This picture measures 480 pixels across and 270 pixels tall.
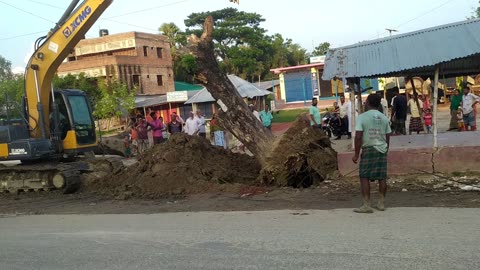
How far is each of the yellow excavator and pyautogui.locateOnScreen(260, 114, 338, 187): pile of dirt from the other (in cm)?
497

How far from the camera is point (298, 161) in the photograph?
1016 centimetres

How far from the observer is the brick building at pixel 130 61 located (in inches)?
1790

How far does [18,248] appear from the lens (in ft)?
21.4

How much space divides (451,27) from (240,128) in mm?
4831

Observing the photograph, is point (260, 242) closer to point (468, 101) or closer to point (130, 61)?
point (468, 101)

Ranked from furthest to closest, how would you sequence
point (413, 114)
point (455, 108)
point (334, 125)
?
point (334, 125)
point (455, 108)
point (413, 114)

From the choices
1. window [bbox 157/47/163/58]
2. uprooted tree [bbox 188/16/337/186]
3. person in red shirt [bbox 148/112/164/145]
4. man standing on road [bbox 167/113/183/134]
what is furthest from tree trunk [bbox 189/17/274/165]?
window [bbox 157/47/163/58]

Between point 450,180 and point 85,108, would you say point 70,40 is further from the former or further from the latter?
point 450,180

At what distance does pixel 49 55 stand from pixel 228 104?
16.2ft

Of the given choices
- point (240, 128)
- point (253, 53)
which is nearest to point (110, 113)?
point (253, 53)

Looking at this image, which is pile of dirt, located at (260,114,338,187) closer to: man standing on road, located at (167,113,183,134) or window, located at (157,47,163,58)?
man standing on road, located at (167,113,183,134)

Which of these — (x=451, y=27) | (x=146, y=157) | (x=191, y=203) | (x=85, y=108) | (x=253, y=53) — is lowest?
(x=191, y=203)

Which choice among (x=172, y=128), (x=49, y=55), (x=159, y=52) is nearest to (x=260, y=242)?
(x=49, y=55)

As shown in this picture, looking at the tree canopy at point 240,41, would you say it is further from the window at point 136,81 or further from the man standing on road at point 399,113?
the man standing on road at point 399,113
